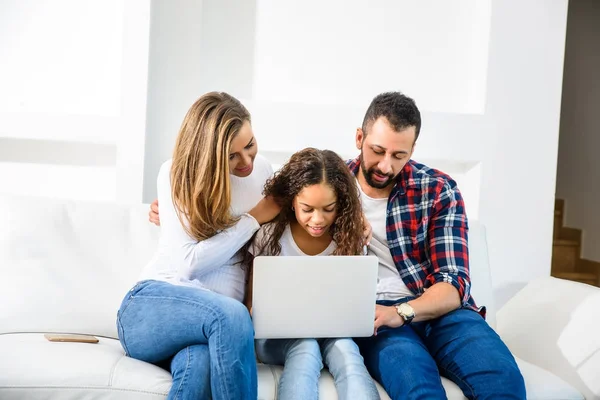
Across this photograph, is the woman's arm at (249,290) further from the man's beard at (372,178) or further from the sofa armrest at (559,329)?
the sofa armrest at (559,329)

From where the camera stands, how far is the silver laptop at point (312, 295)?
1.66m

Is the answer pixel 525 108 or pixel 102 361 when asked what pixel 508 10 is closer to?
pixel 525 108

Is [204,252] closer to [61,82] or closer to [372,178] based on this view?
[372,178]

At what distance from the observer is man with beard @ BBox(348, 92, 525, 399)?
1760mm

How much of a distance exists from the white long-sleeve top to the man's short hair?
0.47 metres

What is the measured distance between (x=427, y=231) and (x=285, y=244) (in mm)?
450

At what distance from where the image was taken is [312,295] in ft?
5.53

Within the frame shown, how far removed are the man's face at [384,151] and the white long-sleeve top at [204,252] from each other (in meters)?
0.39

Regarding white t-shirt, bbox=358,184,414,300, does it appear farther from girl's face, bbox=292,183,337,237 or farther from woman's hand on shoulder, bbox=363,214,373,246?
girl's face, bbox=292,183,337,237

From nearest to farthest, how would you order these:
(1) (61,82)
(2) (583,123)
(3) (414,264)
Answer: (3) (414,264), (1) (61,82), (2) (583,123)

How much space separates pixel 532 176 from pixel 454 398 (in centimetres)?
145

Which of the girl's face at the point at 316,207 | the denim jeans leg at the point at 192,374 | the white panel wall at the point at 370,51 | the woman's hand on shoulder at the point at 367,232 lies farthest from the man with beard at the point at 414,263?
the white panel wall at the point at 370,51

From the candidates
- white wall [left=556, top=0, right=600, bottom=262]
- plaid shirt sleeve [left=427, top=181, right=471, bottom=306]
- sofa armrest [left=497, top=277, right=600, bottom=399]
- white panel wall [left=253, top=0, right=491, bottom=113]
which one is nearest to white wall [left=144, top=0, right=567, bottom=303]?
white panel wall [left=253, top=0, right=491, bottom=113]

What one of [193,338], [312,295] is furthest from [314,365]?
[193,338]
